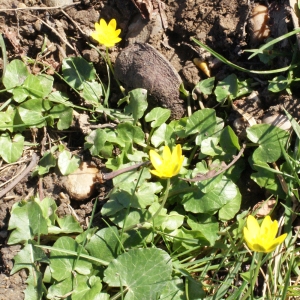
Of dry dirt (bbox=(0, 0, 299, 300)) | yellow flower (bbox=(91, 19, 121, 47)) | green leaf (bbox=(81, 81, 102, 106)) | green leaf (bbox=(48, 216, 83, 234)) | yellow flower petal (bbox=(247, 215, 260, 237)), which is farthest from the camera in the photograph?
green leaf (bbox=(81, 81, 102, 106))

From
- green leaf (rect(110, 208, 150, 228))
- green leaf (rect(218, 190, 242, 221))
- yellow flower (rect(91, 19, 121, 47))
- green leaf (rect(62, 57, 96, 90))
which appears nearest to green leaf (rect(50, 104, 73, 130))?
green leaf (rect(62, 57, 96, 90))

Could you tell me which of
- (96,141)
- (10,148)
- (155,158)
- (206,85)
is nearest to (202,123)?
(206,85)

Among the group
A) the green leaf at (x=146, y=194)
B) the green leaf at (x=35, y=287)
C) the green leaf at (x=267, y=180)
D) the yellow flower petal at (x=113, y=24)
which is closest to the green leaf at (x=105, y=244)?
the green leaf at (x=146, y=194)

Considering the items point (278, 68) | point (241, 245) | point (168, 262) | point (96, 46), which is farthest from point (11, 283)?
point (278, 68)

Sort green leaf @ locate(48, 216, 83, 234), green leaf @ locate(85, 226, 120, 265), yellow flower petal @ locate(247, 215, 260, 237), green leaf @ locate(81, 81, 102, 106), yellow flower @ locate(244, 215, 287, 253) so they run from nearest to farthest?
1. yellow flower @ locate(244, 215, 287, 253)
2. yellow flower petal @ locate(247, 215, 260, 237)
3. green leaf @ locate(85, 226, 120, 265)
4. green leaf @ locate(48, 216, 83, 234)
5. green leaf @ locate(81, 81, 102, 106)

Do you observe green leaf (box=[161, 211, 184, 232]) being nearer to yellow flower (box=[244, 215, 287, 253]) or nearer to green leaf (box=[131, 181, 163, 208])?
green leaf (box=[131, 181, 163, 208])

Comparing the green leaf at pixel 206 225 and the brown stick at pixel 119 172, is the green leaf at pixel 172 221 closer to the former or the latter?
the green leaf at pixel 206 225

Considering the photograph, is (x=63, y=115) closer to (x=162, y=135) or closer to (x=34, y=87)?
(x=34, y=87)
